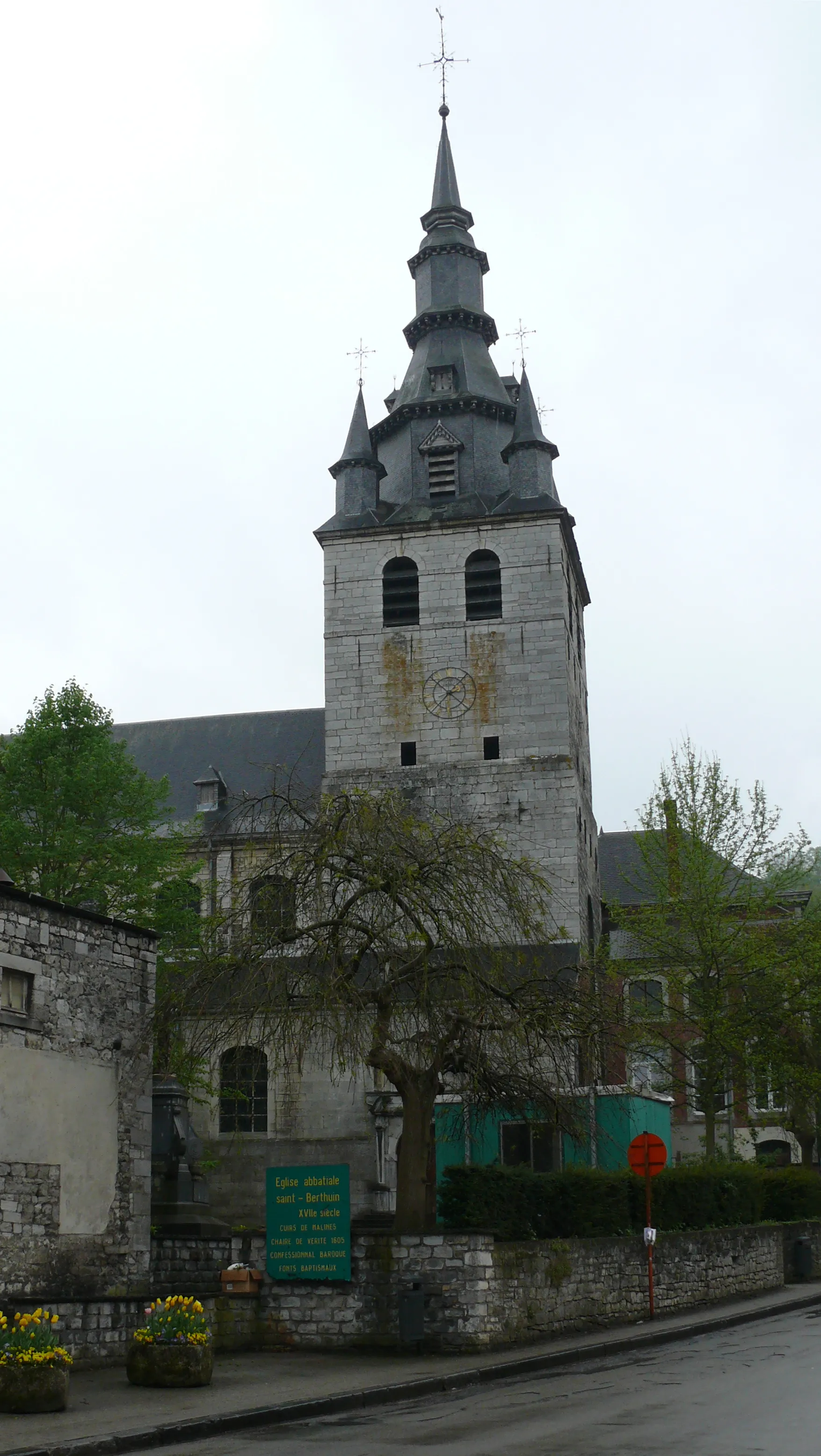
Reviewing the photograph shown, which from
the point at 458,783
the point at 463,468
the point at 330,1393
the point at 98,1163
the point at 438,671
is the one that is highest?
the point at 463,468

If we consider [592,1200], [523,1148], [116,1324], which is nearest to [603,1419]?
[116,1324]

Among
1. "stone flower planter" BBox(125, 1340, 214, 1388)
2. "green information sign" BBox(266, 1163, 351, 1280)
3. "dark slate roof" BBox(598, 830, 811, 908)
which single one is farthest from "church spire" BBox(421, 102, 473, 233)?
"stone flower planter" BBox(125, 1340, 214, 1388)

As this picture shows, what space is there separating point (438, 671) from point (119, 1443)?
2619cm

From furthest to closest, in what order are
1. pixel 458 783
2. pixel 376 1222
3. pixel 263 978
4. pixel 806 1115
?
pixel 458 783, pixel 806 1115, pixel 376 1222, pixel 263 978

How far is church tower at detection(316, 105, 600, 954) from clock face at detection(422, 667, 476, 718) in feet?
0.11

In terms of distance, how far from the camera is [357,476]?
37.4 meters

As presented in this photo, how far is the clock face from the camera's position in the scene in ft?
114

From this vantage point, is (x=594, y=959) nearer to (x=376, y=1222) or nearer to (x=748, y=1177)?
(x=748, y=1177)

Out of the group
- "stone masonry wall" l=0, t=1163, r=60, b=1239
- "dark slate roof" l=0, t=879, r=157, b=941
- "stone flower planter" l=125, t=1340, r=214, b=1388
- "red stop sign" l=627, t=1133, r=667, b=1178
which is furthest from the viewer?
"red stop sign" l=627, t=1133, r=667, b=1178

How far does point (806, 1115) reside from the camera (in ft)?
105

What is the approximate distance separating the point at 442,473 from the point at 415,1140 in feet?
77.5

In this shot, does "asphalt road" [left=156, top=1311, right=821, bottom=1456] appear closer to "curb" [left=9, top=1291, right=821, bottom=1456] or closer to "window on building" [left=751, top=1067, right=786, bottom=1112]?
"curb" [left=9, top=1291, right=821, bottom=1456]

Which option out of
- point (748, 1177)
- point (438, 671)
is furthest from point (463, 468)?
point (748, 1177)

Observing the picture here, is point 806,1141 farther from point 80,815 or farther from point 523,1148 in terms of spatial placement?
point 80,815
